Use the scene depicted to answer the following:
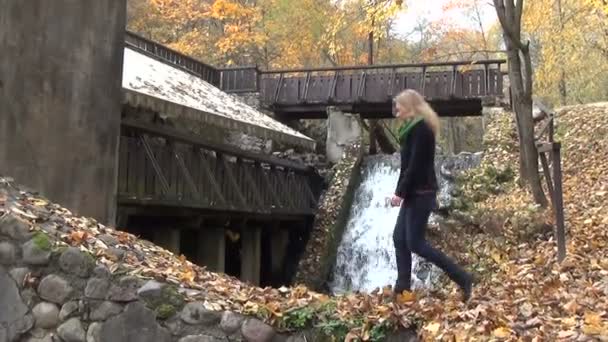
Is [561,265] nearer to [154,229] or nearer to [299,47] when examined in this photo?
[154,229]

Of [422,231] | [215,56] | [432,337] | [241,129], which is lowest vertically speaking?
[432,337]

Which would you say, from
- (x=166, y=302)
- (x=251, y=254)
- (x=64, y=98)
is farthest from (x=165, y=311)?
(x=251, y=254)

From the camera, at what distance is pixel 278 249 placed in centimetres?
1791

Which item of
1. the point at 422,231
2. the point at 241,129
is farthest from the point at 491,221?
the point at 422,231

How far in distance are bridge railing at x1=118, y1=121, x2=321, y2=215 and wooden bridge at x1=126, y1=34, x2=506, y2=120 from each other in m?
6.21

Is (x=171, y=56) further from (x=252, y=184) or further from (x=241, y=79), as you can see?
(x=252, y=184)

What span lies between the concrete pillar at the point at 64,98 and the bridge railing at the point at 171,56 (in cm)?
826

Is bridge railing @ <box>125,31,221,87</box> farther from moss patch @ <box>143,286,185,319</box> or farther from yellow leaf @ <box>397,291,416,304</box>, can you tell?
yellow leaf @ <box>397,291,416,304</box>

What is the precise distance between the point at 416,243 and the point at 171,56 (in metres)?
16.3

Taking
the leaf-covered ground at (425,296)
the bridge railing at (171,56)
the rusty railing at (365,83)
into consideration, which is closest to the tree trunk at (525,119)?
the leaf-covered ground at (425,296)

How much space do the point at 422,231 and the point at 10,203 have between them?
3714mm

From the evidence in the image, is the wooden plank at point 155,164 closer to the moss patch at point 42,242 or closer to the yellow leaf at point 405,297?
the moss patch at point 42,242

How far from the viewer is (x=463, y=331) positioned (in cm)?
436

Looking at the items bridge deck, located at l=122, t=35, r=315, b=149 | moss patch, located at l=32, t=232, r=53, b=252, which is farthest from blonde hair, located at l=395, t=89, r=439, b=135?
bridge deck, located at l=122, t=35, r=315, b=149
